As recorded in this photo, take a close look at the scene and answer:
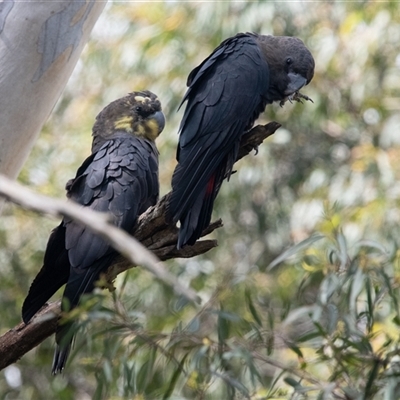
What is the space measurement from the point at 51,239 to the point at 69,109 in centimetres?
426

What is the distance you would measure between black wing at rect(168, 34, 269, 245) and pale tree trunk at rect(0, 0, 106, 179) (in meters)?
0.44

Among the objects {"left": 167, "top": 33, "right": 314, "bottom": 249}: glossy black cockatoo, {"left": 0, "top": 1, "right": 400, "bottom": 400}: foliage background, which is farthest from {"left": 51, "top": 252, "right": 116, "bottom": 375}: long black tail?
{"left": 0, "top": 1, "right": 400, "bottom": 400}: foliage background

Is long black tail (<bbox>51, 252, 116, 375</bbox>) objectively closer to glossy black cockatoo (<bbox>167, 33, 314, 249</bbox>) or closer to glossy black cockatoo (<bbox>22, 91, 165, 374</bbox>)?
glossy black cockatoo (<bbox>22, 91, 165, 374</bbox>)

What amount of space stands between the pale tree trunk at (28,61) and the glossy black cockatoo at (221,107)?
44cm

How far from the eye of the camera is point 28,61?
2205 millimetres

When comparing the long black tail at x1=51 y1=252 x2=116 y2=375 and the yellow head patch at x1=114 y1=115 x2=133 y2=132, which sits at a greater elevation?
the yellow head patch at x1=114 y1=115 x2=133 y2=132

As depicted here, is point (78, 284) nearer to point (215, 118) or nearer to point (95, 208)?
point (95, 208)

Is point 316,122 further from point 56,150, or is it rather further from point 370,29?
point 56,150

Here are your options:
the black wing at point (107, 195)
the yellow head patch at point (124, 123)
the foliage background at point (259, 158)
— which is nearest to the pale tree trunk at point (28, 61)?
the black wing at point (107, 195)

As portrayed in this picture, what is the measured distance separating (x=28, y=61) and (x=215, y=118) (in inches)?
23.4

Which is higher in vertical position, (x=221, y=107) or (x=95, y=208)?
(x=221, y=107)

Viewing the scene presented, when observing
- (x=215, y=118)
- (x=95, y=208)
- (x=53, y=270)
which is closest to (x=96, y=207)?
(x=95, y=208)

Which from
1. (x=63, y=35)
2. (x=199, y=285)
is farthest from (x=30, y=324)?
(x=199, y=285)

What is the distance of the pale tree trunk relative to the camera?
2.19m
